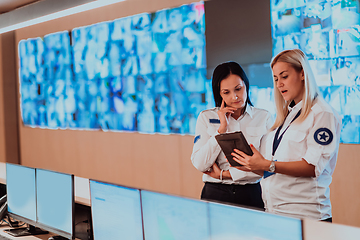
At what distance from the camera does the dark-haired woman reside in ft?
7.01

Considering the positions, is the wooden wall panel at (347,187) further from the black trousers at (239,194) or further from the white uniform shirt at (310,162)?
the white uniform shirt at (310,162)

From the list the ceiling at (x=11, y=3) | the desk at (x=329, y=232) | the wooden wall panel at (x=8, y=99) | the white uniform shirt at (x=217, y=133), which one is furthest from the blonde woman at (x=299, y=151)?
the wooden wall panel at (x=8, y=99)

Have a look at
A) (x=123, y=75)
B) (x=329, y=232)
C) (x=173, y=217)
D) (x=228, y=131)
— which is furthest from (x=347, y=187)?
(x=123, y=75)

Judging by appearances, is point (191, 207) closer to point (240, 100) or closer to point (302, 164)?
point (302, 164)

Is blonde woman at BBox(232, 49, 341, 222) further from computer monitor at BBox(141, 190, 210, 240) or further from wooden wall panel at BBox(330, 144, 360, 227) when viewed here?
wooden wall panel at BBox(330, 144, 360, 227)

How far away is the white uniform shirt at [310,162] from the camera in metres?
1.76

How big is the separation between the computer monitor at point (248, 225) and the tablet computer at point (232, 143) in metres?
0.91

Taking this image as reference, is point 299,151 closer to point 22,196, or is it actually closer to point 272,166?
point 272,166

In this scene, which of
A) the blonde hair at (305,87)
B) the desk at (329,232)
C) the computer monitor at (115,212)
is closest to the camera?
the desk at (329,232)

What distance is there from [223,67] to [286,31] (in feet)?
3.83

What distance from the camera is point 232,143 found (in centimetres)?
207

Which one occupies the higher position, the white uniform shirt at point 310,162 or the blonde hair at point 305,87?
Result: the blonde hair at point 305,87

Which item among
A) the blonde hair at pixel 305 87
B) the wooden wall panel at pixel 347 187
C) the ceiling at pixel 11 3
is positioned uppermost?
the ceiling at pixel 11 3

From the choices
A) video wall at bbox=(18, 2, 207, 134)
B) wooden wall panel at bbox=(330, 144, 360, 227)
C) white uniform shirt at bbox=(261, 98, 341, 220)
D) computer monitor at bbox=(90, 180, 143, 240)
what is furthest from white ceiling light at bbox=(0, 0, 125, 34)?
wooden wall panel at bbox=(330, 144, 360, 227)
